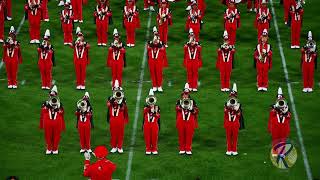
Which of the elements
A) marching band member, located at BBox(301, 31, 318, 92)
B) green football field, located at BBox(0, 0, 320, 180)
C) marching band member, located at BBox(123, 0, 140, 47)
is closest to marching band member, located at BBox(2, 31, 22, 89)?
green football field, located at BBox(0, 0, 320, 180)

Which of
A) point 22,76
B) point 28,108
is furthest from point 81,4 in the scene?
point 28,108

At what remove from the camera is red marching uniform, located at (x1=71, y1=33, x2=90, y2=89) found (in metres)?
31.8

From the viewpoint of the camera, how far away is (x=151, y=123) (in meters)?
27.3

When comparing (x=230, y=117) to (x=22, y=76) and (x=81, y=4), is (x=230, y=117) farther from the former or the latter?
(x=81, y=4)

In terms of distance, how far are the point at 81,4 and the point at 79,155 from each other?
11301 millimetres

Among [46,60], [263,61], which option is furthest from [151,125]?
[263,61]

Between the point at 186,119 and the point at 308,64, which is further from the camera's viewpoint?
the point at 308,64

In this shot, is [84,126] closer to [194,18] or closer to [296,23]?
[194,18]

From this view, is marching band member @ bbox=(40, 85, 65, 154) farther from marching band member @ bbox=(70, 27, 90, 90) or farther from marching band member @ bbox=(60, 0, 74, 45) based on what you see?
marching band member @ bbox=(60, 0, 74, 45)

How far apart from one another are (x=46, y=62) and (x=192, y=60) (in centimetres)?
367

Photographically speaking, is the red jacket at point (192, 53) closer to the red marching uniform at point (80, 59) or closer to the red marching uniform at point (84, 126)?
the red marching uniform at point (80, 59)

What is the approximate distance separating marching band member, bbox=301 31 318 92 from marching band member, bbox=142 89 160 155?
5884mm

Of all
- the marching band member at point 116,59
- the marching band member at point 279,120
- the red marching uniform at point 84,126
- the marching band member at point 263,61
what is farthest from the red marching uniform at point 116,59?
the marching band member at point 279,120

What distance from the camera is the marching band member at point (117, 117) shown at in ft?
89.9
